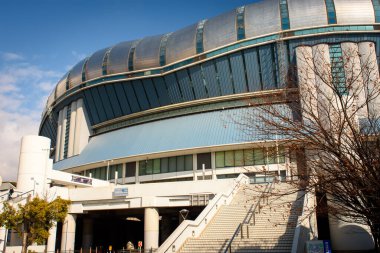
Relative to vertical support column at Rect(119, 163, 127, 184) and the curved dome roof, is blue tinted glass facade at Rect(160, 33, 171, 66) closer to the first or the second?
the curved dome roof

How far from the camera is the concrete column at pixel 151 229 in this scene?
29.0 meters

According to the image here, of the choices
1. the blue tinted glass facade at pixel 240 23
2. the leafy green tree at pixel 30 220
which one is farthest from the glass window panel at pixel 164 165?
the leafy green tree at pixel 30 220

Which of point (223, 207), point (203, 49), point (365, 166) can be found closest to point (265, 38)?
point (203, 49)

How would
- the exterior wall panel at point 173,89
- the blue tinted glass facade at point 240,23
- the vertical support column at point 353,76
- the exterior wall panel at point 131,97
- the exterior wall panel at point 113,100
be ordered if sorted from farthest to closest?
the exterior wall panel at point 113,100 → the exterior wall panel at point 131,97 → the exterior wall panel at point 173,89 → the blue tinted glass facade at point 240,23 → the vertical support column at point 353,76

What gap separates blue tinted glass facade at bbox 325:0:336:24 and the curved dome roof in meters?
0.32

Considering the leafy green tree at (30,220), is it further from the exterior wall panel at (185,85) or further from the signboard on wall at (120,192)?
the exterior wall panel at (185,85)

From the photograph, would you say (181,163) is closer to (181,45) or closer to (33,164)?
(33,164)

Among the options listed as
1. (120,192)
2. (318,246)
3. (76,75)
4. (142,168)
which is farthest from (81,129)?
(318,246)

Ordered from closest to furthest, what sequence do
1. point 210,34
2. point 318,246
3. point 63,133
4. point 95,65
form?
point 318,246, point 210,34, point 95,65, point 63,133

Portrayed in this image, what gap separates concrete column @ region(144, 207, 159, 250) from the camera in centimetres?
2896

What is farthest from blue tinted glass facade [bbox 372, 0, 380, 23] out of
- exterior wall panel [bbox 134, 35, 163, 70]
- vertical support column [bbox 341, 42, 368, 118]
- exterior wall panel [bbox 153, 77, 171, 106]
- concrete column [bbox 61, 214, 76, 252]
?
concrete column [bbox 61, 214, 76, 252]

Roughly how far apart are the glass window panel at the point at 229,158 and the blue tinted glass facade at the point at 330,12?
1871cm

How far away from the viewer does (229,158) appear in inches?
1626

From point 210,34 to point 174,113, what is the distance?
10.8 meters
